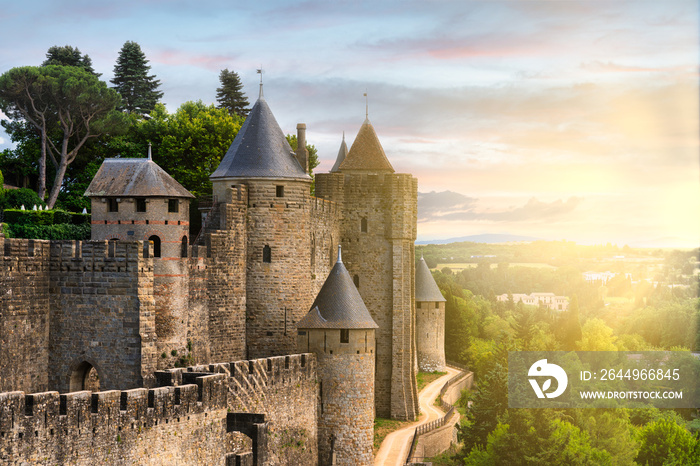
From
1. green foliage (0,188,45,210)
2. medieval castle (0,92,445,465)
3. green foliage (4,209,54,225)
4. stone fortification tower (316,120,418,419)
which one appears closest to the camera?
medieval castle (0,92,445,465)

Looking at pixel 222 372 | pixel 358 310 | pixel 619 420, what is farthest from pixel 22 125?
pixel 619 420

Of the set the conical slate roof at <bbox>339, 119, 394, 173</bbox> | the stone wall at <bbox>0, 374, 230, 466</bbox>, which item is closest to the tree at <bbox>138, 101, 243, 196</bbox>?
the conical slate roof at <bbox>339, 119, 394, 173</bbox>

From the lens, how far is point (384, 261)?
49.1 meters

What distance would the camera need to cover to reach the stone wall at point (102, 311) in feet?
102

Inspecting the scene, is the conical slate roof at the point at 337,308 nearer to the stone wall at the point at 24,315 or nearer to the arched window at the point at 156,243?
the arched window at the point at 156,243

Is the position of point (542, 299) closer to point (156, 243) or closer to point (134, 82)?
point (134, 82)

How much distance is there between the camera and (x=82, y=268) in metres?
31.0

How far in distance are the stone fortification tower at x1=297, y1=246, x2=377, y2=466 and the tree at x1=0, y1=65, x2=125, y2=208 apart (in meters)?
25.5

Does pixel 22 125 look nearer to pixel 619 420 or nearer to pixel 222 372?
pixel 222 372

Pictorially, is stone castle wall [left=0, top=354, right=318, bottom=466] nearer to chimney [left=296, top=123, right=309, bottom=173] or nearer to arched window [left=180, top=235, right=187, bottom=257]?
arched window [left=180, top=235, right=187, bottom=257]

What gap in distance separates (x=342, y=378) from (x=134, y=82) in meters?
46.3

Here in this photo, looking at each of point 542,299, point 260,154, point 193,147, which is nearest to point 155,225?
point 260,154

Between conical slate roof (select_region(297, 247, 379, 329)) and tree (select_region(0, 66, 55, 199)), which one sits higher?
tree (select_region(0, 66, 55, 199))

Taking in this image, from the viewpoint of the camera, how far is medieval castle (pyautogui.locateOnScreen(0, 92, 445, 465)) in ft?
89.4
